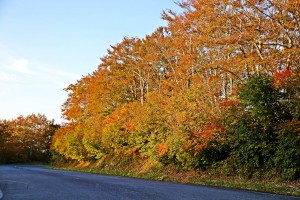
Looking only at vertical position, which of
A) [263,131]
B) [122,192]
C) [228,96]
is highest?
[228,96]

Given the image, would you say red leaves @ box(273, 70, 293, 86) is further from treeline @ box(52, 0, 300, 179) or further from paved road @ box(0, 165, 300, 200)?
paved road @ box(0, 165, 300, 200)

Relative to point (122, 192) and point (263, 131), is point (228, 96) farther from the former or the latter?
point (122, 192)

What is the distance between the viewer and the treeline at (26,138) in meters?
75.3

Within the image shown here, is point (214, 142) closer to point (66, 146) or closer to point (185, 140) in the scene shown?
point (185, 140)

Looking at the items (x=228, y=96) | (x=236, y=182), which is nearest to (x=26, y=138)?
(x=228, y=96)

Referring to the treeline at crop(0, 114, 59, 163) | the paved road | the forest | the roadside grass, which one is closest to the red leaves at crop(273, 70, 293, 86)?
the forest

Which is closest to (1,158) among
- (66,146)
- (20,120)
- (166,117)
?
(20,120)

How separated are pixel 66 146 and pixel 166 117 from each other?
28083mm

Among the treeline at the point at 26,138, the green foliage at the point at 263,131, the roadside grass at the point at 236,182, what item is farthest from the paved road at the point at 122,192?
the treeline at the point at 26,138

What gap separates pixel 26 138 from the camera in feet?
253

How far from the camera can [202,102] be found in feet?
62.4

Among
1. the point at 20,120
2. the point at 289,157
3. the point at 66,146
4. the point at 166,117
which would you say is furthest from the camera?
the point at 20,120

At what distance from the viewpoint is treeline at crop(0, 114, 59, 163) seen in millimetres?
75312

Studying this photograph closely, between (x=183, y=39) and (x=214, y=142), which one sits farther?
(x=183, y=39)
